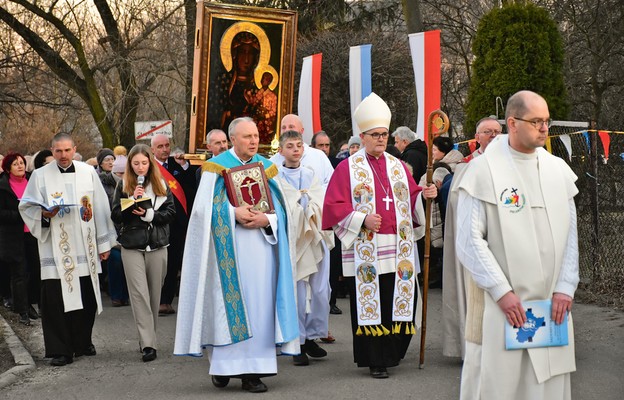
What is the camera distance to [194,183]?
1323 cm

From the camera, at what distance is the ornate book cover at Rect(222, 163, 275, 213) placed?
813 centimetres

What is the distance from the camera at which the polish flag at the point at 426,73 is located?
13.4 m

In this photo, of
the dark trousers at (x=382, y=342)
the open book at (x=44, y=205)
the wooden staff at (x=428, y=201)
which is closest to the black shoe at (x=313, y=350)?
the dark trousers at (x=382, y=342)

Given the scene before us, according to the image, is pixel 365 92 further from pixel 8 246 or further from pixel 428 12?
pixel 428 12

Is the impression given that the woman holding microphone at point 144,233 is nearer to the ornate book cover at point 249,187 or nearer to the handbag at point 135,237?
the handbag at point 135,237

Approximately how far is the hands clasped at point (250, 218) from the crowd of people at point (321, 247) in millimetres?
15

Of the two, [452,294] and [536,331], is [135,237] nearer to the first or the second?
[452,294]

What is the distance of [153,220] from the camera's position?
9586 millimetres

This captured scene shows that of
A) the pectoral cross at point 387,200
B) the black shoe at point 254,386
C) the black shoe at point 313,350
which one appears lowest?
the black shoe at point 254,386

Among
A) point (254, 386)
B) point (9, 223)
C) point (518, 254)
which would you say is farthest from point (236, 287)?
point (9, 223)

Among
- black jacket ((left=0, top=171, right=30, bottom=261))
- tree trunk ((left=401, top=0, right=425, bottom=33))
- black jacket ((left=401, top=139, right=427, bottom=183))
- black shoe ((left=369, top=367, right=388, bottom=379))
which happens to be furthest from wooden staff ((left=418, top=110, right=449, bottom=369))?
tree trunk ((left=401, top=0, right=425, bottom=33))

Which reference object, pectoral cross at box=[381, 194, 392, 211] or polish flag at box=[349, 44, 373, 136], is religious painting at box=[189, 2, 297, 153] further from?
pectoral cross at box=[381, 194, 392, 211]

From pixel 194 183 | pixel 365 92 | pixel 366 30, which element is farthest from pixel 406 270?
pixel 366 30

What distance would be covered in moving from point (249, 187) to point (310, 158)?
2083mm
